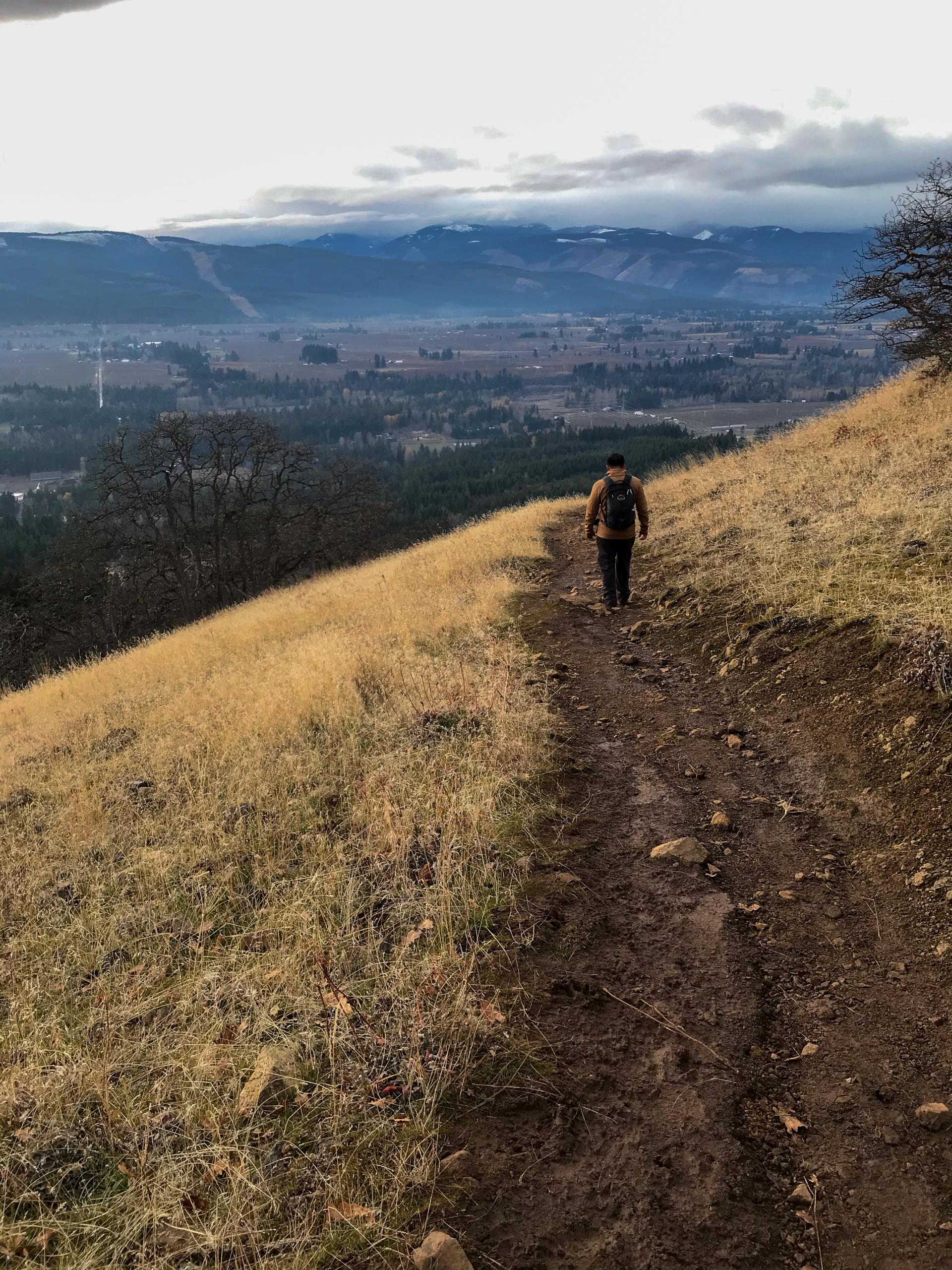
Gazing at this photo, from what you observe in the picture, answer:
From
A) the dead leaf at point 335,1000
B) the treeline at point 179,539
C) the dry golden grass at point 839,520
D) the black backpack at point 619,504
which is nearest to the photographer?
the dead leaf at point 335,1000

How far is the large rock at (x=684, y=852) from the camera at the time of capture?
4.65m

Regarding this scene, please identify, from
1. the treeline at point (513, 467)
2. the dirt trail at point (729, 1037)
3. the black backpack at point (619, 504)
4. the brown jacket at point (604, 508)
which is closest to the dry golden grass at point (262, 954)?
the dirt trail at point (729, 1037)

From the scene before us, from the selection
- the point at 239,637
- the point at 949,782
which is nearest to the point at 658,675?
the point at 949,782

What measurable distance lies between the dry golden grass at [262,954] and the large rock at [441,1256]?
0.40 feet

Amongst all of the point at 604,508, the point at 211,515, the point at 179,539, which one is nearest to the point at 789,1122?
the point at 604,508

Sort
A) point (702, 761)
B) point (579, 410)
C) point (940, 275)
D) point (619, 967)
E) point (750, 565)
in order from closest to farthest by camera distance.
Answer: point (619, 967), point (702, 761), point (750, 565), point (940, 275), point (579, 410)

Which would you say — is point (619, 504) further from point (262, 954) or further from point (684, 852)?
point (262, 954)

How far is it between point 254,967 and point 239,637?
11623mm

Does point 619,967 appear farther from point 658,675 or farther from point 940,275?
point 940,275

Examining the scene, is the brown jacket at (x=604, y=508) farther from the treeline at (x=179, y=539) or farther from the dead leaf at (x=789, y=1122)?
the treeline at (x=179, y=539)

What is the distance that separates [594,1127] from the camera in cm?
293

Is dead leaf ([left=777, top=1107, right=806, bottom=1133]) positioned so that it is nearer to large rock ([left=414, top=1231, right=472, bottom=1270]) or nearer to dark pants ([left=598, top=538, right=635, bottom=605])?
large rock ([left=414, top=1231, right=472, bottom=1270])

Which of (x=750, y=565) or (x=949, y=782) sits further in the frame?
(x=750, y=565)

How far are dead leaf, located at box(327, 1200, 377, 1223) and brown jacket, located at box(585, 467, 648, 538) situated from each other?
317 inches
